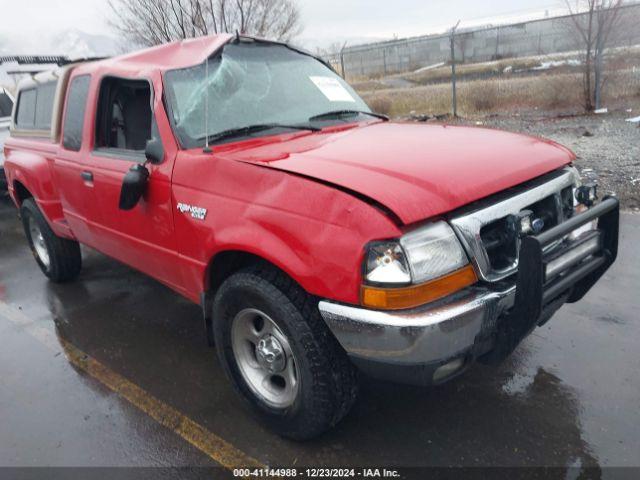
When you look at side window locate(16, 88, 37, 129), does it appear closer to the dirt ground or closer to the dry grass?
the dirt ground

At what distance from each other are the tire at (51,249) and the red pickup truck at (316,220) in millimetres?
1185

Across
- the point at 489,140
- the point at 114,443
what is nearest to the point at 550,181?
the point at 489,140

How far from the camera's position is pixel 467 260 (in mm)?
2227

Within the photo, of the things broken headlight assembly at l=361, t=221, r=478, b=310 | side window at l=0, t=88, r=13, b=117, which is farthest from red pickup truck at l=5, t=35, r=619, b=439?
side window at l=0, t=88, r=13, b=117

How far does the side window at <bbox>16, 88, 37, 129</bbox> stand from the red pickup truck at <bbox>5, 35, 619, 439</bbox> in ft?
4.82

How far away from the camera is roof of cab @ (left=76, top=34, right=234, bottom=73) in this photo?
10.8 ft

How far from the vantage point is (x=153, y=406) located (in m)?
3.12

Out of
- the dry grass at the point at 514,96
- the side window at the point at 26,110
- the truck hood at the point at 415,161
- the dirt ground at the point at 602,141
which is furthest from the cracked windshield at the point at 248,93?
the dry grass at the point at 514,96

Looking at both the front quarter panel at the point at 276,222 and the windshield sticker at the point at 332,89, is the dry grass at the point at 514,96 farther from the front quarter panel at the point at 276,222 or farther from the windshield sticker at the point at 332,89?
the front quarter panel at the point at 276,222

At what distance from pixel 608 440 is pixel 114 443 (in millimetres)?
2552

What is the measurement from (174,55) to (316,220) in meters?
1.86

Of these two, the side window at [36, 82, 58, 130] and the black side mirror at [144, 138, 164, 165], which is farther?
the side window at [36, 82, 58, 130]

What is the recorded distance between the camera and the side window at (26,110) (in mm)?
5066

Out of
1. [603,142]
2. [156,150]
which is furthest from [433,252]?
[603,142]
